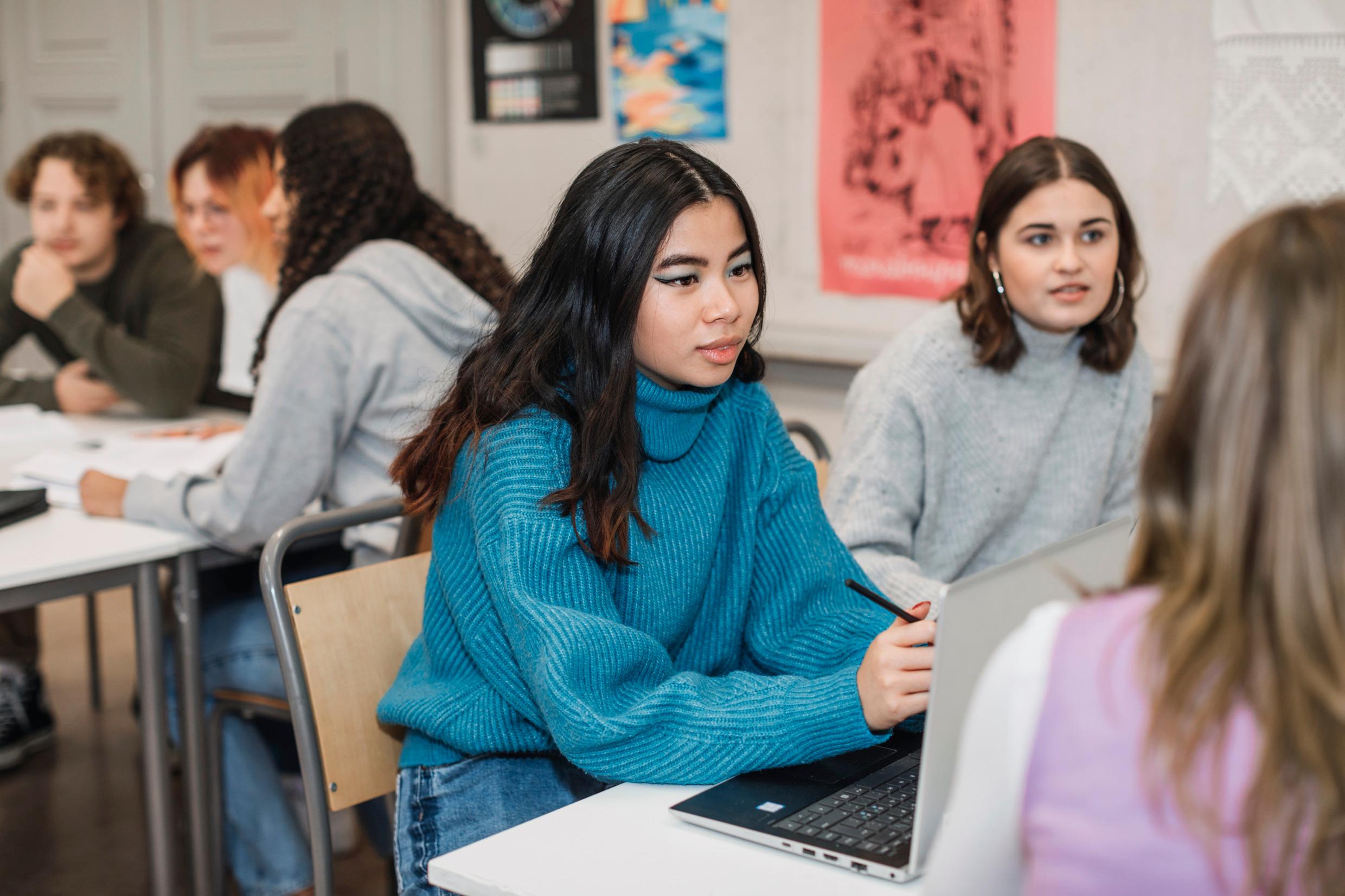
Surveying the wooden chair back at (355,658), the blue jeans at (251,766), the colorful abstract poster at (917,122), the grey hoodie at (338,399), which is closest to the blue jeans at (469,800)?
the wooden chair back at (355,658)

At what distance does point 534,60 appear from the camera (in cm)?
348

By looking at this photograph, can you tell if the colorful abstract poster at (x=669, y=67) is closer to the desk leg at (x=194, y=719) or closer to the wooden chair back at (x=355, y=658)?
the desk leg at (x=194, y=719)

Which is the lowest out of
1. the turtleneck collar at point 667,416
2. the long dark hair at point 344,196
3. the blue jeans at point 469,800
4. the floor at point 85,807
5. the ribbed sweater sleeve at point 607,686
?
the floor at point 85,807

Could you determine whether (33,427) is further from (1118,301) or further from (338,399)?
(1118,301)

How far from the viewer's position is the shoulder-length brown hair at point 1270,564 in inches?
23.9

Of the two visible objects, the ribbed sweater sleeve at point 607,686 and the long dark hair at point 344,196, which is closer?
the ribbed sweater sleeve at point 607,686

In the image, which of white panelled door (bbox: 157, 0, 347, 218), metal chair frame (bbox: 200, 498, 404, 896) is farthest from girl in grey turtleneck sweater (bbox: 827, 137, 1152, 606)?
white panelled door (bbox: 157, 0, 347, 218)

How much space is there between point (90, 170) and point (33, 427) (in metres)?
0.62

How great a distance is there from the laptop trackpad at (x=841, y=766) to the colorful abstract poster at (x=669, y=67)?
2205 millimetres

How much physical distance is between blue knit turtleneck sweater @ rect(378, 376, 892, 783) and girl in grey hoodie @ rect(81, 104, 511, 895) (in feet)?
2.09

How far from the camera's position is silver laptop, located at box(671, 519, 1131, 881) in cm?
84

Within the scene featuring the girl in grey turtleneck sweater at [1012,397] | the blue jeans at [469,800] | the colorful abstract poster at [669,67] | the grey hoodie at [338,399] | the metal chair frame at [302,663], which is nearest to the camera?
the blue jeans at [469,800]

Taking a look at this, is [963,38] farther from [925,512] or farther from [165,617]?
[165,617]

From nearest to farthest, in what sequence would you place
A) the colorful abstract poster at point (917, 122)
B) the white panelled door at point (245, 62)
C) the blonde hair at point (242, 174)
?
the colorful abstract poster at point (917, 122)
the blonde hair at point (242, 174)
the white panelled door at point (245, 62)
